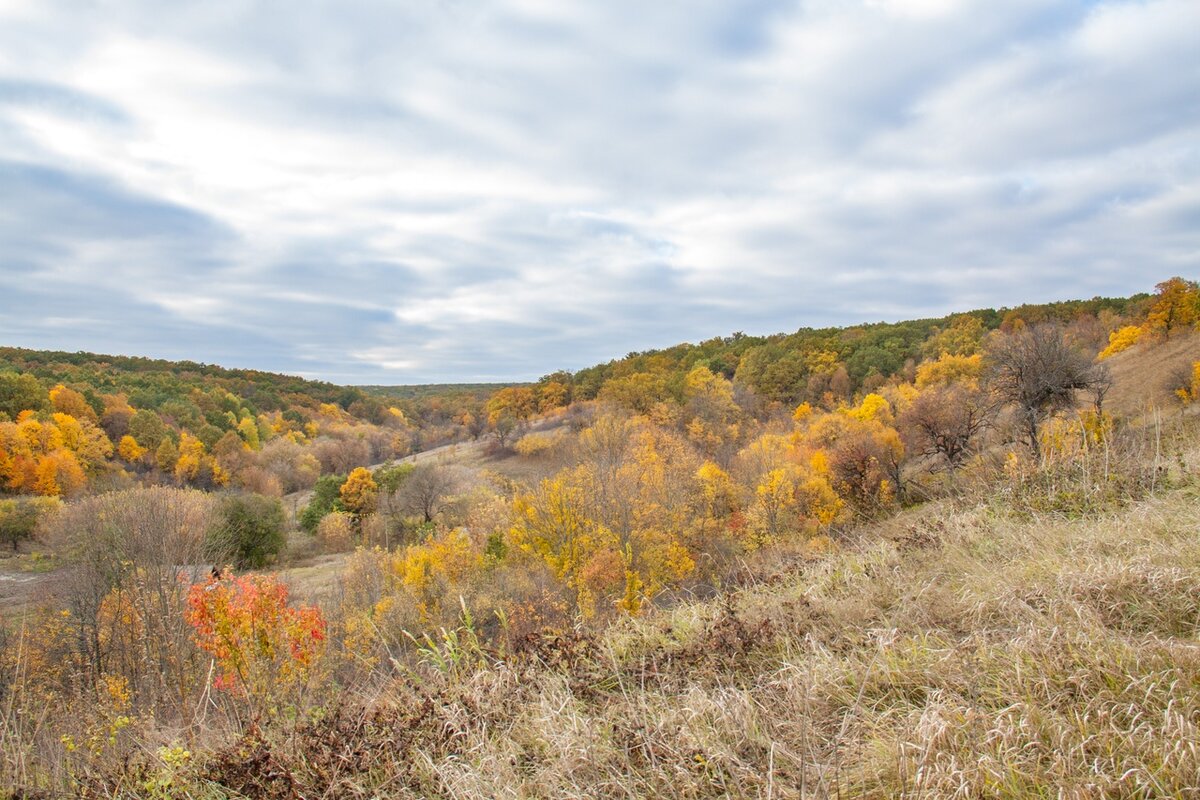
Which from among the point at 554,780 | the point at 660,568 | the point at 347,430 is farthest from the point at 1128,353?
the point at 347,430

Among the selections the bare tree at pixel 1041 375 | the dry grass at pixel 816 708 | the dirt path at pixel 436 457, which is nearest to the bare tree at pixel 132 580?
the dry grass at pixel 816 708

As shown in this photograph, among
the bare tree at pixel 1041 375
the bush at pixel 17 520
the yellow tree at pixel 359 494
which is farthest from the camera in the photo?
the yellow tree at pixel 359 494

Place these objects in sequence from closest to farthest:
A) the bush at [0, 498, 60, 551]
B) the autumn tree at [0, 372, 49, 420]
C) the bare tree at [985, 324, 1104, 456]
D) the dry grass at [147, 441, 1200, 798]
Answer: the dry grass at [147, 441, 1200, 798]
the bare tree at [985, 324, 1104, 456]
the bush at [0, 498, 60, 551]
the autumn tree at [0, 372, 49, 420]

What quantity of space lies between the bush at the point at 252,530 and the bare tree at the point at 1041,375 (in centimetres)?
4823

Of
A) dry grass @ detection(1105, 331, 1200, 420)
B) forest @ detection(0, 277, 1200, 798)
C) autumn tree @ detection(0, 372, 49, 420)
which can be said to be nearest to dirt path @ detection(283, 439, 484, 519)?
forest @ detection(0, 277, 1200, 798)

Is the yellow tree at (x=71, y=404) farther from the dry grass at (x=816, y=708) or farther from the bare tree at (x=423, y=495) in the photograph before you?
the dry grass at (x=816, y=708)

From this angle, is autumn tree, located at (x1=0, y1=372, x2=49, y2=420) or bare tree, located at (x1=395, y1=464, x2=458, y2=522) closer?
bare tree, located at (x1=395, y1=464, x2=458, y2=522)

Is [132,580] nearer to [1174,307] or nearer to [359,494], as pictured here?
[359,494]

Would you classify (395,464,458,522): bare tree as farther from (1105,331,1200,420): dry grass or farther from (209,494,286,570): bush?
(1105,331,1200,420): dry grass

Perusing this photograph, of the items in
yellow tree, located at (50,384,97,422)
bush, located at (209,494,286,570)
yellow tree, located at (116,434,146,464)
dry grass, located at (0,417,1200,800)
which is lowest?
bush, located at (209,494,286,570)

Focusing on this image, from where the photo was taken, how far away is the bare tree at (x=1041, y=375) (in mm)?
27281

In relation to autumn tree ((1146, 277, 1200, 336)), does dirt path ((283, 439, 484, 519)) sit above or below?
below

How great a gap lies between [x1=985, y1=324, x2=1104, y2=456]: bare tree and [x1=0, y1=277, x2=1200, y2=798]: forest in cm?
19

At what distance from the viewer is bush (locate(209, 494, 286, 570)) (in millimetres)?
44219
